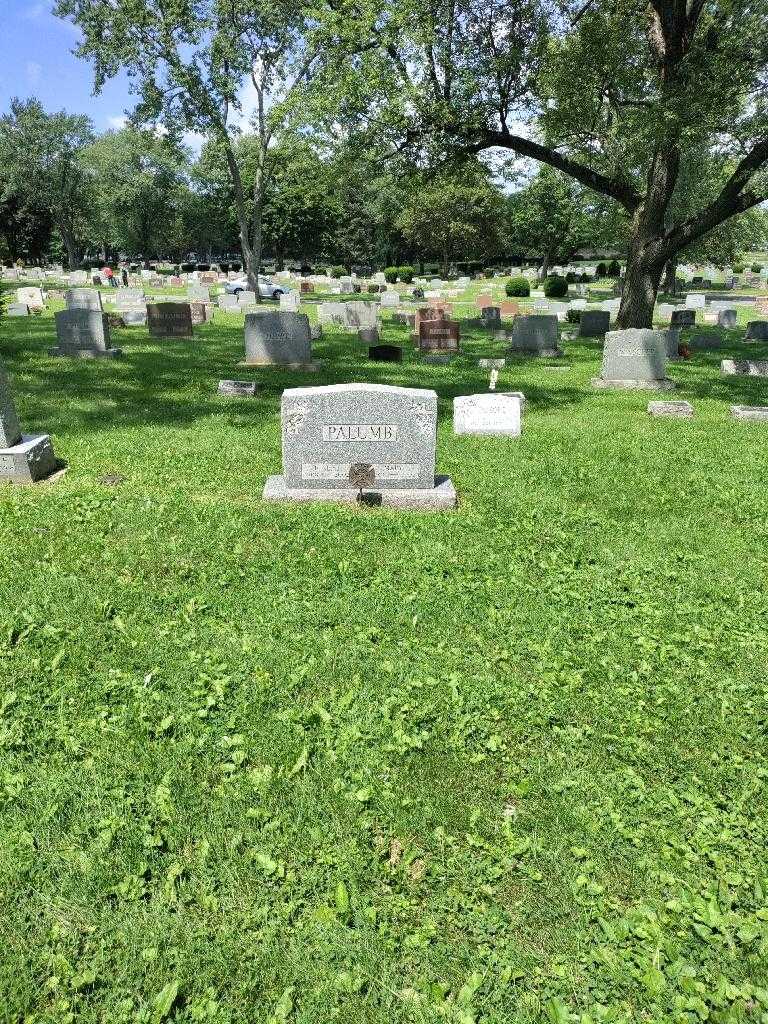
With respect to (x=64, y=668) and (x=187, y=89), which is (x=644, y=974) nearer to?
(x=64, y=668)

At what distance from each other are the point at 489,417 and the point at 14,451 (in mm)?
6357

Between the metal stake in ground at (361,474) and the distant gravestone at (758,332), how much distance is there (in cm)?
2035

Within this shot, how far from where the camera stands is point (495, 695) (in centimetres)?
412

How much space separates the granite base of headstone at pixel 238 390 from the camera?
475 inches

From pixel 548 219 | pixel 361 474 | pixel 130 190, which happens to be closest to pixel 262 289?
pixel 130 190

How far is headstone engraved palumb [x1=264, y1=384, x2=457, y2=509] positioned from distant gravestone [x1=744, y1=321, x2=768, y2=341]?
19.8m

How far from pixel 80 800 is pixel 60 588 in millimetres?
2350

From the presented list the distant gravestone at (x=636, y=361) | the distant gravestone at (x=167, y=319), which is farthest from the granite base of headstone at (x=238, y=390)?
the distant gravestone at (x=167, y=319)

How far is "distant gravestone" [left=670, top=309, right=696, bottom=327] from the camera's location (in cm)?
2533

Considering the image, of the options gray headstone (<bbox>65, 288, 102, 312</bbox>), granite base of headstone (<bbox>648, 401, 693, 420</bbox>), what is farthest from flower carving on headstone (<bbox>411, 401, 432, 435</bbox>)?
gray headstone (<bbox>65, 288, 102, 312</bbox>)

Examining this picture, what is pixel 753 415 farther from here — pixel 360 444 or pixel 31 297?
pixel 31 297

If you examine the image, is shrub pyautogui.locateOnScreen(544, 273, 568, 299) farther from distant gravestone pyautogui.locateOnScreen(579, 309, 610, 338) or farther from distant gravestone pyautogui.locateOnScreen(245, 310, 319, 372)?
distant gravestone pyautogui.locateOnScreen(245, 310, 319, 372)

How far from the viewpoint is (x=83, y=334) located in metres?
15.2

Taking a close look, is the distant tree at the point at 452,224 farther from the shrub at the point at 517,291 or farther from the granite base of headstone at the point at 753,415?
the granite base of headstone at the point at 753,415
